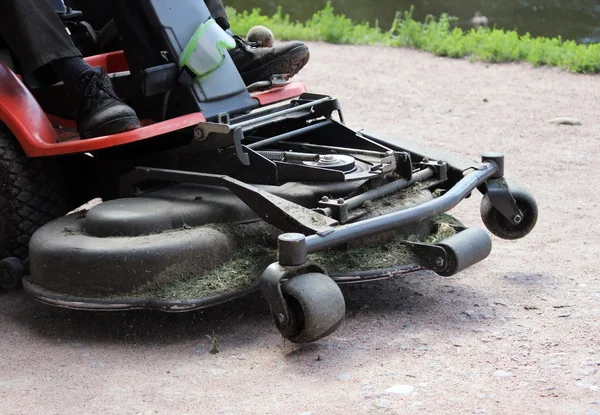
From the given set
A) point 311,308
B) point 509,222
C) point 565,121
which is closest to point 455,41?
point 565,121

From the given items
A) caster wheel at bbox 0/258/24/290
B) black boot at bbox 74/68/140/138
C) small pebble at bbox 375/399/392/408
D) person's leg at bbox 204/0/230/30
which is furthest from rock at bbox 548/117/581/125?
small pebble at bbox 375/399/392/408

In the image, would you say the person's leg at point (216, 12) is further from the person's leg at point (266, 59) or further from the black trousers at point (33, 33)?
the black trousers at point (33, 33)

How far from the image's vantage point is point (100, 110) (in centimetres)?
379

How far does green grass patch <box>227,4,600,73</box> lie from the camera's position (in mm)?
7941

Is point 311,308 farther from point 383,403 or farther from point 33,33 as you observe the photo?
point 33,33

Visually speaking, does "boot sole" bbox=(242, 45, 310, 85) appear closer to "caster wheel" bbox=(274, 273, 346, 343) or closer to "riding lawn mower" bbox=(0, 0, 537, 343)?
"riding lawn mower" bbox=(0, 0, 537, 343)

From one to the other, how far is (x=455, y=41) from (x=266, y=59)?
4.52 m

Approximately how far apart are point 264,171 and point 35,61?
36.1 inches

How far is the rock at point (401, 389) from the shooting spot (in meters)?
3.00

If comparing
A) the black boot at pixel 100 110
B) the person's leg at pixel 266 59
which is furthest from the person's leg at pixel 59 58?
the person's leg at pixel 266 59

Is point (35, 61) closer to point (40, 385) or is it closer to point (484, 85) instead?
point (40, 385)

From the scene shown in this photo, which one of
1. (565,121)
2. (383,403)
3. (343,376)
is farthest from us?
(565,121)

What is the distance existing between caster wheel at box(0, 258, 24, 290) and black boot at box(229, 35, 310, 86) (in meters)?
1.20

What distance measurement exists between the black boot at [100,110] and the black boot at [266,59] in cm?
66
